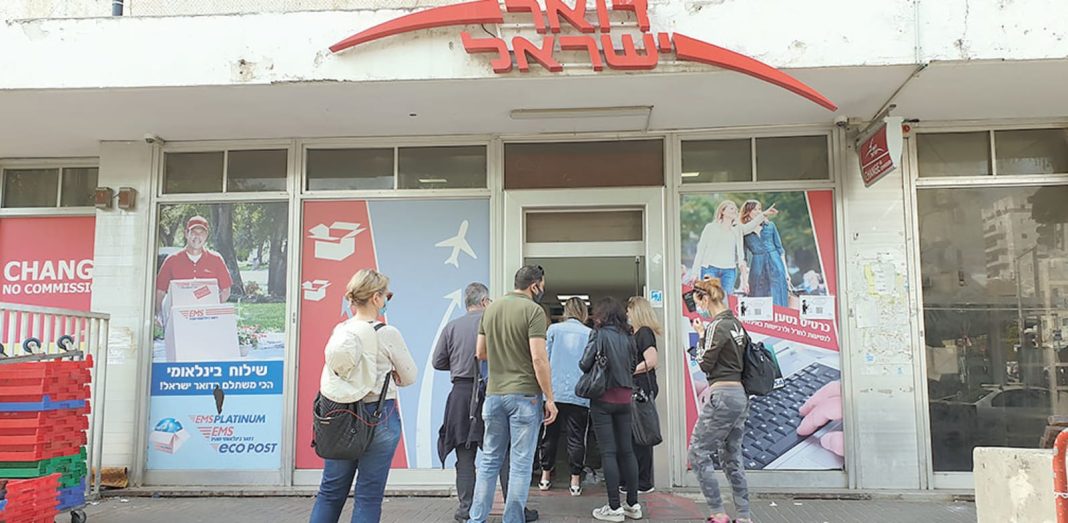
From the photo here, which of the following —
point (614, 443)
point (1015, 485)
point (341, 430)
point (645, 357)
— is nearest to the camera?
point (1015, 485)

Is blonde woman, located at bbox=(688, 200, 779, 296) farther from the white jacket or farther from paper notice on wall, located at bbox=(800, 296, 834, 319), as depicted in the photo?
the white jacket

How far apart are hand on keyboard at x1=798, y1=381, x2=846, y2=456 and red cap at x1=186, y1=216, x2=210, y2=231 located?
5.68 meters

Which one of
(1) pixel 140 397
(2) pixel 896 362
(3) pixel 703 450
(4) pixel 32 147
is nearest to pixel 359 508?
(3) pixel 703 450

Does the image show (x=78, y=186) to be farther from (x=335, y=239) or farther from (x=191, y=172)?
(x=335, y=239)

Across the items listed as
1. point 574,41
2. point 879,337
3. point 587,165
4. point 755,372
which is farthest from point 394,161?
point 879,337

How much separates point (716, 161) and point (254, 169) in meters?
4.32

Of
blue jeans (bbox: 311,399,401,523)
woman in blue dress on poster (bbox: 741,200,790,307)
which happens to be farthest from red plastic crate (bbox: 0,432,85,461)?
woman in blue dress on poster (bbox: 741,200,790,307)

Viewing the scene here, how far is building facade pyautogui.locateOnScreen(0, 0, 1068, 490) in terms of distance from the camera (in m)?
5.89

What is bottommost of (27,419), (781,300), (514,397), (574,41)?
(27,419)

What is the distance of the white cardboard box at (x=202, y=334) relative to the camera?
22.9 feet

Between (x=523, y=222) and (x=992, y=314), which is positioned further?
(x=523, y=222)

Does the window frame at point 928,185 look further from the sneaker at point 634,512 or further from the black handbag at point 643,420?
the sneaker at point 634,512

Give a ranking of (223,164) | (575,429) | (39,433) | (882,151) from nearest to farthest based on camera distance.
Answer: (39,433)
(882,151)
(575,429)
(223,164)

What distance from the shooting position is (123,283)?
278 inches
